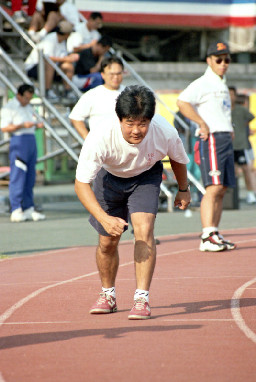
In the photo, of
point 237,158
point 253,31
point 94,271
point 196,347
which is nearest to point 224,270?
point 94,271

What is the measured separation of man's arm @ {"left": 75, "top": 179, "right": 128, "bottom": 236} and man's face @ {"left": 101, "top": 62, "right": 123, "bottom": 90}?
4281 millimetres

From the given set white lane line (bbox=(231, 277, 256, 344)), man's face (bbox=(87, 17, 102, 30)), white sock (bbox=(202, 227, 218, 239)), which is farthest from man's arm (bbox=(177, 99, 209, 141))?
man's face (bbox=(87, 17, 102, 30))

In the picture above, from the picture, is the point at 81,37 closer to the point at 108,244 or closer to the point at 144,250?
the point at 108,244

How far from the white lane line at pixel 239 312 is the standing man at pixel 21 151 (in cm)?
654

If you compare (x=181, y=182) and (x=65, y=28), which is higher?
(x=65, y=28)

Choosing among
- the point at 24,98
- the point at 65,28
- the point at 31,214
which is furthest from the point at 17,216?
the point at 65,28

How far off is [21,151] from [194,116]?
4685mm

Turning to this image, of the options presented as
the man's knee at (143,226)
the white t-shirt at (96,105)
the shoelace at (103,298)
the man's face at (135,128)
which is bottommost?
the shoelace at (103,298)

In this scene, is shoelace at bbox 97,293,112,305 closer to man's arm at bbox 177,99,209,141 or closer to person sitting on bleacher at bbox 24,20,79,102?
man's arm at bbox 177,99,209,141

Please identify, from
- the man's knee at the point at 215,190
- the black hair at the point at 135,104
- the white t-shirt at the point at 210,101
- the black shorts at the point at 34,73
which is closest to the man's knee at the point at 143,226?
the black hair at the point at 135,104

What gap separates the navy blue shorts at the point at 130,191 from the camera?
678 cm

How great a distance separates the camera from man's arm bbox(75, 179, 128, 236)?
19.9 feet

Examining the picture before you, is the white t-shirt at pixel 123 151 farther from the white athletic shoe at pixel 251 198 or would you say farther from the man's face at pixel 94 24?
the white athletic shoe at pixel 251 198

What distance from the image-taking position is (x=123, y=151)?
644 centimetres
